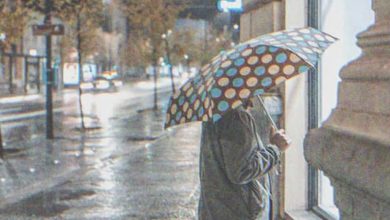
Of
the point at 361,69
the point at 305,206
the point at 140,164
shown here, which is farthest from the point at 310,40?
the point at 140,164

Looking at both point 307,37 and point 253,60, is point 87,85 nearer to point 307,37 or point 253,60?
point 307,37

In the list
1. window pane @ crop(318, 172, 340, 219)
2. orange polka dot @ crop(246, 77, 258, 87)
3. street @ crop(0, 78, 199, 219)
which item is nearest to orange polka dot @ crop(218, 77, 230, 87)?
orange polka dot @ crop(246, 77, 258, 87)

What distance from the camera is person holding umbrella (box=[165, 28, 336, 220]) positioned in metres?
4.20

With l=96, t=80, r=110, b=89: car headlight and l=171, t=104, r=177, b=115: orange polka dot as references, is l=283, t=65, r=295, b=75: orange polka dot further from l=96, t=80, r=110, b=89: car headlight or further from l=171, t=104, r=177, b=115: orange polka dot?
l=96, t=80, r=110, b=89: car headlight

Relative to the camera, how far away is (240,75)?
13.9 feet

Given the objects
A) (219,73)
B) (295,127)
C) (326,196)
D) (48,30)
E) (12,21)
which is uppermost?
(12,21)

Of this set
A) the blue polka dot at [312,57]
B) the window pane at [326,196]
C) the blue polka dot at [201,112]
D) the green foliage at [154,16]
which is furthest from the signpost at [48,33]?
the green foliage at [154,16]

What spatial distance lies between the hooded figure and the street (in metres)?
5.28

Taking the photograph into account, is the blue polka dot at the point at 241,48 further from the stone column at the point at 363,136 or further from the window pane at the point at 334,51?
the window pane at the point at 334,51

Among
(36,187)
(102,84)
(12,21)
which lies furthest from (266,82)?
(102,84)

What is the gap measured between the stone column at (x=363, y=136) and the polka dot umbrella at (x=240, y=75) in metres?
0.31

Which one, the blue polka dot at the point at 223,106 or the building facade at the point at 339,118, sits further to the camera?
the blue polka dot at the point at 223,106

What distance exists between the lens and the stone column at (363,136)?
12.3 ft

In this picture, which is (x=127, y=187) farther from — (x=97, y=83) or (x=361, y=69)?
(x=97, y=83)
